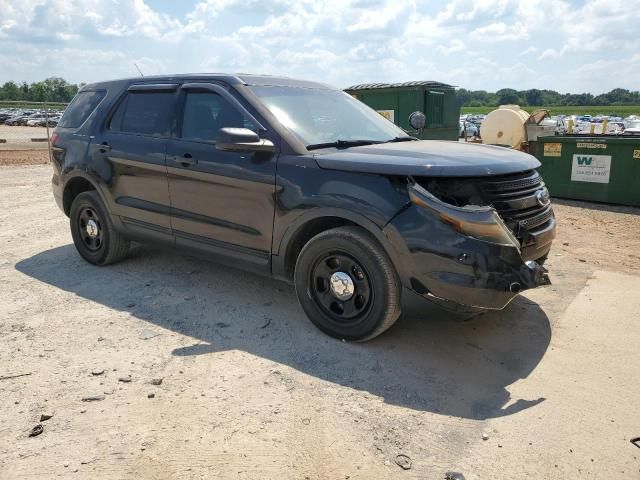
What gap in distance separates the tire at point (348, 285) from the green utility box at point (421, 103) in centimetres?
868

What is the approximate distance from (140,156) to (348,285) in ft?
7.91

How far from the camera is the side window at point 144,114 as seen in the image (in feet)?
16.1

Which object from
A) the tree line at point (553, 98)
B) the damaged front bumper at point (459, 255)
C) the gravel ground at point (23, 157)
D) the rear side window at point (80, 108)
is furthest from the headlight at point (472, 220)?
the tree line at point (553, 98)

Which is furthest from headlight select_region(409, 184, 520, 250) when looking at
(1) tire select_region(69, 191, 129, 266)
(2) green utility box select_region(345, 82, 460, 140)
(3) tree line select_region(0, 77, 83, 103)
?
(3) tree line select_region(0, 77, 83, 103)

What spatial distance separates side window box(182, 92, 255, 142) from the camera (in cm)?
443

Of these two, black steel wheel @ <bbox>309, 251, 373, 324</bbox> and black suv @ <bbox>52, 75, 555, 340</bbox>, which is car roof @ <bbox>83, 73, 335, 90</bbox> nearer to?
black suv @ <bbox>52, 75, 555, 340</bbox>

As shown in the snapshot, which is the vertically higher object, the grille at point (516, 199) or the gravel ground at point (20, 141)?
the grille at point (516, 199)

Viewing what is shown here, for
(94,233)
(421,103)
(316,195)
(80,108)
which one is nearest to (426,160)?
(316,195)

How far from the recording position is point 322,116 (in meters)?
4.57

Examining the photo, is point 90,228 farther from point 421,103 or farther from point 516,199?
point 421,103

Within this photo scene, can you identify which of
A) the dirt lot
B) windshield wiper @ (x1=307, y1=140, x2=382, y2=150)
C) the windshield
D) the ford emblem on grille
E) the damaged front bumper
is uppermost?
the windshield

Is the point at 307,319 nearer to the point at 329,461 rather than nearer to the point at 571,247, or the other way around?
the point at 329,461

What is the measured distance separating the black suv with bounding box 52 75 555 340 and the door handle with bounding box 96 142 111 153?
0.05 ft

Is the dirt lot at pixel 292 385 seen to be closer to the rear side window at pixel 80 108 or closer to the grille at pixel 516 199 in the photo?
the grille at pixel 516 199
